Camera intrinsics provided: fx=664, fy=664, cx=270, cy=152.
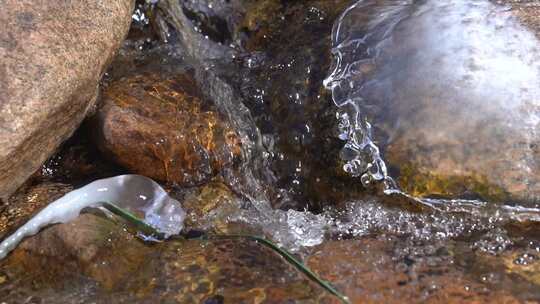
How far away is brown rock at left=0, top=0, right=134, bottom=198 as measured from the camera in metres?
2.19

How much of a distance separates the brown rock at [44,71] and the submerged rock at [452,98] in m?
1.05

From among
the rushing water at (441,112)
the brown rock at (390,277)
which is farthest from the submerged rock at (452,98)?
the brown rock at (390,277)

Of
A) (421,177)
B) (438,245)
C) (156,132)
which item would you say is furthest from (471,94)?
(156,132)

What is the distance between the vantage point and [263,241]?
7.61ft

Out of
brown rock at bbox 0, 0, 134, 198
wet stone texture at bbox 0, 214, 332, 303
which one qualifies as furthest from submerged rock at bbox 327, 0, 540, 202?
brown rock at bbox 0, 0, 134, 198

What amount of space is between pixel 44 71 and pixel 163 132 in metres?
0.65

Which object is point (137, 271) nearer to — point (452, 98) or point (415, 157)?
point (415, 157)

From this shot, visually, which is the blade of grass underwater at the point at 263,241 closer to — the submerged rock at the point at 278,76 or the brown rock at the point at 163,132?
the brown rock at the point at 163,132

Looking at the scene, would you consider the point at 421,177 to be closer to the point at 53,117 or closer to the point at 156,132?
the point at 156,132

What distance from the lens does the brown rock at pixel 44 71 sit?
219cm

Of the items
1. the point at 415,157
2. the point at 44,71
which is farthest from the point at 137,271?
the point at 415,157

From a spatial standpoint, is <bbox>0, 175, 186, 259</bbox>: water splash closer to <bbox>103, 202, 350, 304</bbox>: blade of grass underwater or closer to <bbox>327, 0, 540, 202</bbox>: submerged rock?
<bbox>103, 202, 350, 304</bbox>: blade of grass underwater

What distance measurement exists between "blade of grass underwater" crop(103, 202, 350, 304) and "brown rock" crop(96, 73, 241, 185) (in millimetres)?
341

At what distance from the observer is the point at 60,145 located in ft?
8.88
